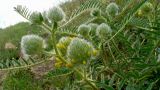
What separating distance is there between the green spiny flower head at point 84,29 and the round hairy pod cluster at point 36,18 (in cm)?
30

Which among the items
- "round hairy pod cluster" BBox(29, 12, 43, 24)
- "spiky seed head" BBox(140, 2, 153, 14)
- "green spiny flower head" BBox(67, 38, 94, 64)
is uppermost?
"spiky seed head" BBox(140, 2, 153, 14)

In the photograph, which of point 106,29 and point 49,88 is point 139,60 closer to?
point 106,29

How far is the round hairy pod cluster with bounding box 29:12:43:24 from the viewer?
1.37 m

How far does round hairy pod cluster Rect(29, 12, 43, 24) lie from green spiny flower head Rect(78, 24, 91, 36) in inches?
11.7

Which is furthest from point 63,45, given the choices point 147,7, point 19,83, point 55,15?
point 19,83

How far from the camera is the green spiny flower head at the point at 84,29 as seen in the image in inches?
65.3

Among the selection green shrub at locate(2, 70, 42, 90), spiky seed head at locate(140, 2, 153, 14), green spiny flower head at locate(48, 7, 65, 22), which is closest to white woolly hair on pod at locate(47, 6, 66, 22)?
green spiny flower head at locate(48, 7, 65, 22)

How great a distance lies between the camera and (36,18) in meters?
1.38

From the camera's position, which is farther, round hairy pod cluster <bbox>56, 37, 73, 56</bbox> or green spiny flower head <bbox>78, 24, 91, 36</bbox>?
green spiny flower head <bbox>78, 24, 91, 36</bbox>

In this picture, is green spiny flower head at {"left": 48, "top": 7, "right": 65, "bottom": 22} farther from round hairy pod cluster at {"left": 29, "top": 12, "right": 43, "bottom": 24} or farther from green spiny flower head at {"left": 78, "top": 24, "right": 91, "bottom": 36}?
green spiny flower head at {"left": 78, "top": 24, "right": 91, "bottom": 36}

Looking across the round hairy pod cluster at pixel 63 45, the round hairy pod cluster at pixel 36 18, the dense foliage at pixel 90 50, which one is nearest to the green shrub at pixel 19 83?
the dense foliage at pixel 90 50

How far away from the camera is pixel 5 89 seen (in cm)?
284

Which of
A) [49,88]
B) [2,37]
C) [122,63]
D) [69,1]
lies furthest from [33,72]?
[2,37]

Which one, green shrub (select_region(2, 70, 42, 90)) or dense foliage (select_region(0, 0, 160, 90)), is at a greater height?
dense foliage (select_region(0, 0, 160, 90))
